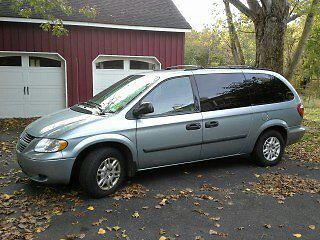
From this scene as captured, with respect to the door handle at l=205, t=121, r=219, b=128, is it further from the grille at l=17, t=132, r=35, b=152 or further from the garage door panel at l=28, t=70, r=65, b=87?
the garage door panel at l=28, t=70, r=65, b=87

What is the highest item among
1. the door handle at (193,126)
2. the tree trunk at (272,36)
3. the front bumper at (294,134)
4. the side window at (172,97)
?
the tree trunk at (272,36)

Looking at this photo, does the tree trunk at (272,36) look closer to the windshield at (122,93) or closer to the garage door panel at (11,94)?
the windshield at (122,93)

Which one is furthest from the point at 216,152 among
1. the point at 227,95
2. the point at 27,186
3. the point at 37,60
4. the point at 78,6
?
the point at 78,6

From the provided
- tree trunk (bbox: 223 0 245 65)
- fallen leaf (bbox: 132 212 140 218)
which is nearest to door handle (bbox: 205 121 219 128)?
fallen leaf (bbox: 132 212 140 218)

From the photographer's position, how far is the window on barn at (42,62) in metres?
13.7

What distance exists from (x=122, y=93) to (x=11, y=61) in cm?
918

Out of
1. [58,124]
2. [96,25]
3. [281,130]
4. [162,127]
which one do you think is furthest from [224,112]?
[96,25]

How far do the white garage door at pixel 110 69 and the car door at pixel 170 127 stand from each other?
916cm

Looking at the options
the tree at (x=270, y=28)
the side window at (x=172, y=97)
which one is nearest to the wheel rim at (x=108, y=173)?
the side window at (x=172, y=97)

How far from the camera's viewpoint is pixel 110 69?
14.8 metres

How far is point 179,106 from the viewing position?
582 centimetres

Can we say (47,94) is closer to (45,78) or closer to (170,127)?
(45,78)

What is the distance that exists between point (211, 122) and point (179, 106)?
646 mm

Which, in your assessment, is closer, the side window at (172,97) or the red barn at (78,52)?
the side window at (172,97)
